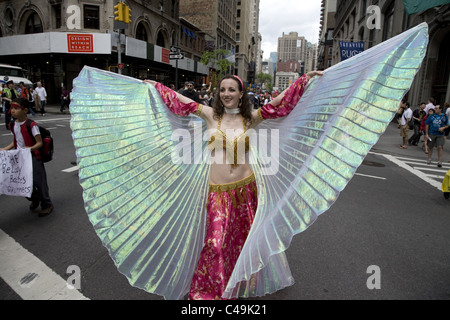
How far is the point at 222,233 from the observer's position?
2.27 m

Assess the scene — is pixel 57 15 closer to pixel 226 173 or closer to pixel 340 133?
pixel 226 173

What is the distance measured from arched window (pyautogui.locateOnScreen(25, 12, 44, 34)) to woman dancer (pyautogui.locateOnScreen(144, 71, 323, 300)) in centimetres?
3001

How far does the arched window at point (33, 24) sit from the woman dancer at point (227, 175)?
98.5ft

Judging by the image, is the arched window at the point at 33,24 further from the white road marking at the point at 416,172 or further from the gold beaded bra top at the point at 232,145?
the gold beaded bra top at the point at 232,145

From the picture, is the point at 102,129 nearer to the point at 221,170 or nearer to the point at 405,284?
the point at 221,170

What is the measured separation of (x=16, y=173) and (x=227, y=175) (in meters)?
3.21

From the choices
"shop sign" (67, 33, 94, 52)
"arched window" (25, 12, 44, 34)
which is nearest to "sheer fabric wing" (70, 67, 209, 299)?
"shop sign" (67, 33, 94, 52)

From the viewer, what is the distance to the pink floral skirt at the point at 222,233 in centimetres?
216

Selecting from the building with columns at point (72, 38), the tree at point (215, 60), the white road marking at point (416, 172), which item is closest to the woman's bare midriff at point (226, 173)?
the white road marking at point (416, 172)

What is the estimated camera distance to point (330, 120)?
185 centimetres

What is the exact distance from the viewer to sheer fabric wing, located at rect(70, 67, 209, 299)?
2.38 meters
